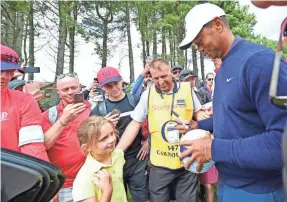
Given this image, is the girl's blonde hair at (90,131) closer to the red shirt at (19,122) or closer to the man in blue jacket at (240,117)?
the red shirt at (19,122)

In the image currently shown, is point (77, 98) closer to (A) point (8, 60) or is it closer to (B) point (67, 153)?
(B) point (67, 153)

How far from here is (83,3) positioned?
73.4ft

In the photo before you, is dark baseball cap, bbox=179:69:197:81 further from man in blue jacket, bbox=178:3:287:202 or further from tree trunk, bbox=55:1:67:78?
tree trunk, bbox=55:1:67:78

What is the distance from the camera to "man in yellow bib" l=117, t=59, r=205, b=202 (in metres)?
4.28

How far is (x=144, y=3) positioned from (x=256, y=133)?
67.7 ft

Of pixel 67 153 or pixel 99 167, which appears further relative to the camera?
pixel 67 153

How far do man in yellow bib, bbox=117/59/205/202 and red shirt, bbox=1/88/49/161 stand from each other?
1536 millimetres

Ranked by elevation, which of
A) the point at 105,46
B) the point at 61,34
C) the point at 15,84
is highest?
the point at 105,46

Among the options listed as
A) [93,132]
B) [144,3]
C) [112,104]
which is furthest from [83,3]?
[93,132]

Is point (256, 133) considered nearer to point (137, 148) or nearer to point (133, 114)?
point (133, 114)

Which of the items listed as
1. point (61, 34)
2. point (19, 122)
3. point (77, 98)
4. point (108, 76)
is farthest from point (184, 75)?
point (61, 34)

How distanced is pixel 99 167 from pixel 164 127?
5.08ft

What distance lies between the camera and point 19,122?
2.74m

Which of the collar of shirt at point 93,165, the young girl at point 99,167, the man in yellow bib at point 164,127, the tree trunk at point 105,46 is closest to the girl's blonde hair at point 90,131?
the young girl at point 99,167
